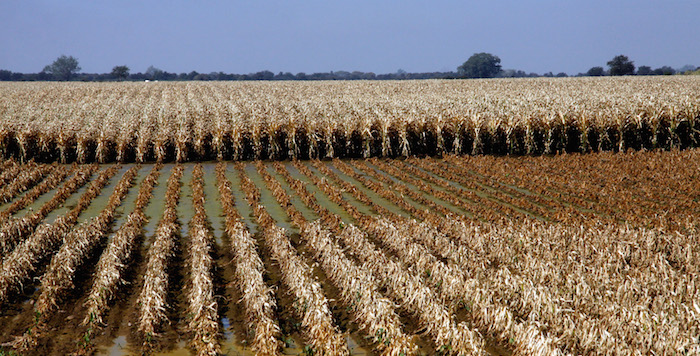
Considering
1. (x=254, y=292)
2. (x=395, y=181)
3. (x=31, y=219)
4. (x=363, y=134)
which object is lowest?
(x=395, y=181)

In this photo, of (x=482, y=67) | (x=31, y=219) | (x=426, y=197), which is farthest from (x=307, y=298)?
(x=482, y=67)

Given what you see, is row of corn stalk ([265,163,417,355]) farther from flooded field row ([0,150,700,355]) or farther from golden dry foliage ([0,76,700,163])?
golden dry foliage ([0,76,700,163])

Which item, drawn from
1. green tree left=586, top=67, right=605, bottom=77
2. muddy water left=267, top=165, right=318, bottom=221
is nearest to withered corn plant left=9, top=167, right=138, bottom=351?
muddy water left=267, top=165, right=318, bottom=221

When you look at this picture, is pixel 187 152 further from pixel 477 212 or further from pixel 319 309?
pixel 319 309

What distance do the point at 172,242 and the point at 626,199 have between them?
11.2m

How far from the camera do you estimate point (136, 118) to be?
87.7 ft

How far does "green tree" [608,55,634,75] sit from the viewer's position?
4067 inches

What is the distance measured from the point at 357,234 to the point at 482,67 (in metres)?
134

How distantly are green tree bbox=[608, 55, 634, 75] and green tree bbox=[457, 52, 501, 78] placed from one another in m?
35.7

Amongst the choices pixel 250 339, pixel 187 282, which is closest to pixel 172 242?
pixel 187 282

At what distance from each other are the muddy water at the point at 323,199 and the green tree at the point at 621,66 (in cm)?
9830

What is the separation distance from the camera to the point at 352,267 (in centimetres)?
972

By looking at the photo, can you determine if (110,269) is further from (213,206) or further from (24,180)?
(24,180)

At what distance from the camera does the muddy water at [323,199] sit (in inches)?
560
